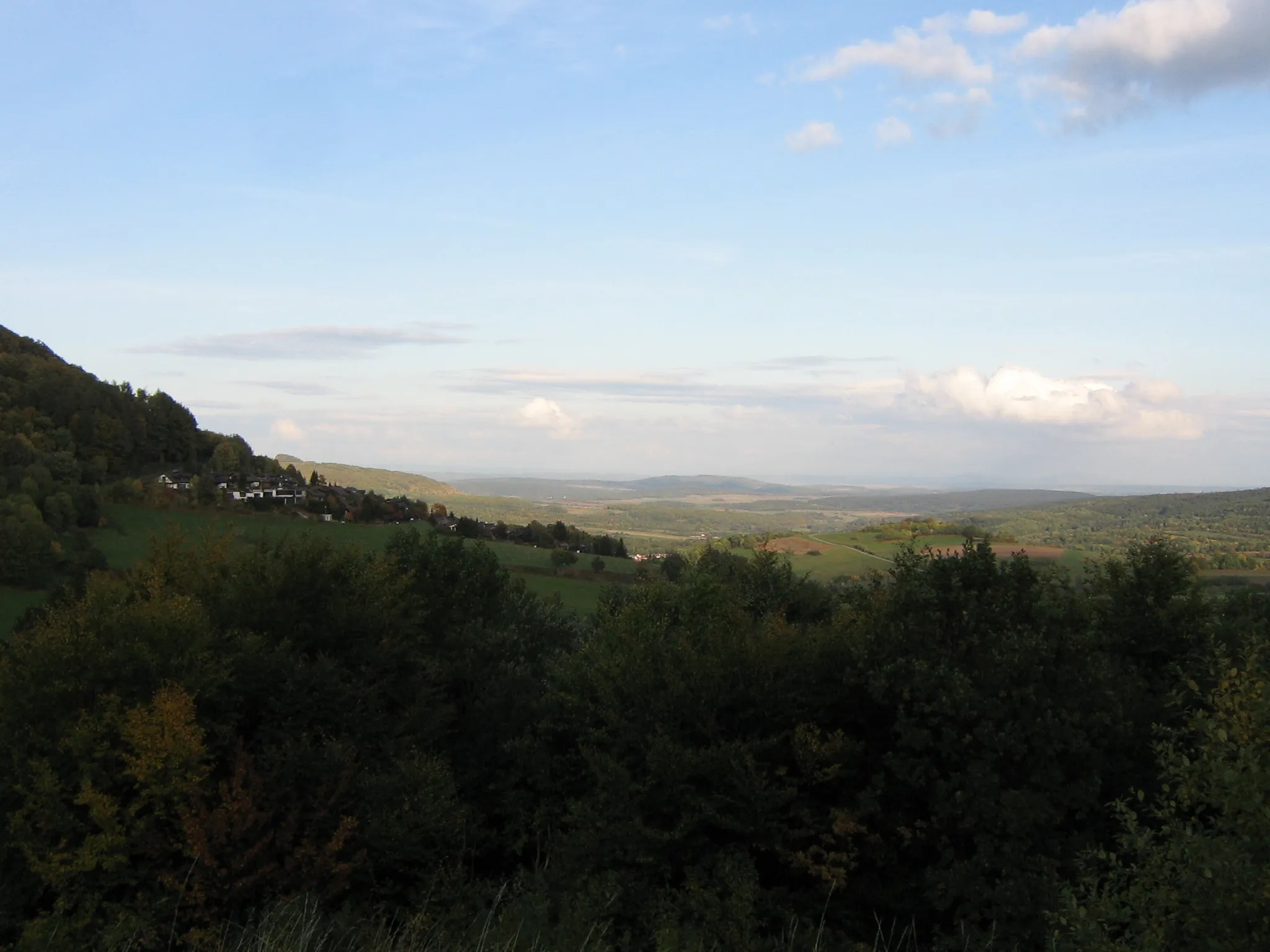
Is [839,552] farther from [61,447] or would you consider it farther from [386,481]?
[386,481]

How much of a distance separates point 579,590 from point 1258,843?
52.2m

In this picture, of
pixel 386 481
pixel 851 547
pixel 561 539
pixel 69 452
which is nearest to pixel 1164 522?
pixel 851 547

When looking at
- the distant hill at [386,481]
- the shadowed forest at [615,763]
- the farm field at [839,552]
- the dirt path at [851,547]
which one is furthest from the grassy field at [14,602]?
the distant hill at [386,481]

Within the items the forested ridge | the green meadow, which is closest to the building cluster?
the forested ridge

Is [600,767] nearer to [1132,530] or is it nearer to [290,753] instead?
[290,753]

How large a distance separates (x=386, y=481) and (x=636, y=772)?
15205 cm

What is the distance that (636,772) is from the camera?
1795 centimetres

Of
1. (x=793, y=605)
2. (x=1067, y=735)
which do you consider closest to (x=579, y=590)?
(x=793, y=605)

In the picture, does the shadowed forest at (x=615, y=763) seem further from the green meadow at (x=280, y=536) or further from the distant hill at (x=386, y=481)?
the distant hill at (x=386, y=481)

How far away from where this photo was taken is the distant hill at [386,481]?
14725 cm

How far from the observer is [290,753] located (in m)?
17.6

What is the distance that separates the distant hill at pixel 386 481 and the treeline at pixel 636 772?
123324 millimetres

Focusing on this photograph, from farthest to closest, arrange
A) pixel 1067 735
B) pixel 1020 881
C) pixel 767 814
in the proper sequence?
pixel 767 814, pixel 1067 735, pixel 1020 881

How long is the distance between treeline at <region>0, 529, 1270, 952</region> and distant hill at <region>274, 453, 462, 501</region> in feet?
405
